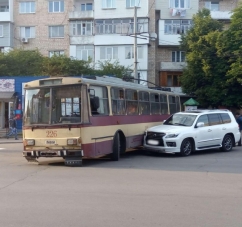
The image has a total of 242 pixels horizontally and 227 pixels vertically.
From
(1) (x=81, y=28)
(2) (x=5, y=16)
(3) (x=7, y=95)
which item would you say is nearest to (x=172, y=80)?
(1) (x=81, y=28)

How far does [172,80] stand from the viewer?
160ft

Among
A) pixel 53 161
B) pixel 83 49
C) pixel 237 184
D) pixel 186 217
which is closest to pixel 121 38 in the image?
pixel 83 49

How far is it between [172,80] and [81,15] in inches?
479

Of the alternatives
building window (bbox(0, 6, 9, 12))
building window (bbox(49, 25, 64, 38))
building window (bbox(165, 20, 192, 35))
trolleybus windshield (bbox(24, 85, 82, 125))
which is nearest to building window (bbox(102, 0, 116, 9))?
building window (bbox(49, 25, 64, 38))

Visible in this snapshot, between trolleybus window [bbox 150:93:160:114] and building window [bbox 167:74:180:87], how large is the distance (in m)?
28.8

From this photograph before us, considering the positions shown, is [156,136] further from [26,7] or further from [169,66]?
[26,7]

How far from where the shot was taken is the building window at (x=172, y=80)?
48688mm

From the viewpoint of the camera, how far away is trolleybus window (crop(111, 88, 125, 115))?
15594 mm

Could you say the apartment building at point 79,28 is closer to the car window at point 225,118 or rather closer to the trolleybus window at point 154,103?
the trolleybus window at point 154,103

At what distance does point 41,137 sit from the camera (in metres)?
13.6

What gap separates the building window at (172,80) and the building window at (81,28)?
10.00m

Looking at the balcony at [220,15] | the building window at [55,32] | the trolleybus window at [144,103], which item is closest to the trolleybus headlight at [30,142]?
the trolleybus window at [144,103]

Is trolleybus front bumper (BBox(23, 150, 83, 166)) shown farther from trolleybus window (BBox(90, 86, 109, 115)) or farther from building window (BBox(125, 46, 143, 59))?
building window (BBox(125, 46, 143, 59))

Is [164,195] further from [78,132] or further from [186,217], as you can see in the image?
[78,132]
